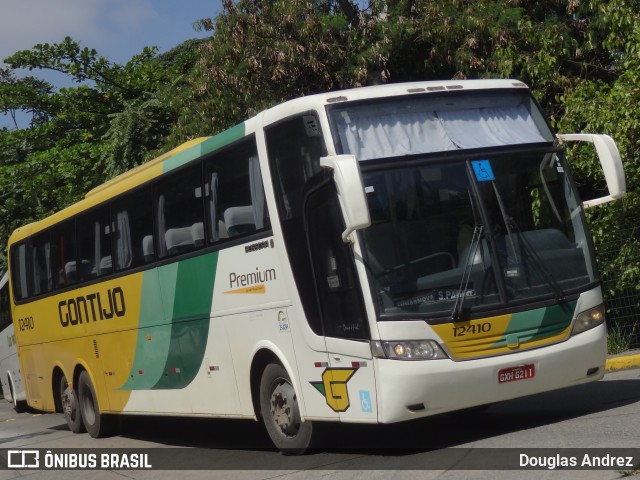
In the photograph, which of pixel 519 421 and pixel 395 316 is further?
pixel 519 421

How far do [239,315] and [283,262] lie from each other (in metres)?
1.24

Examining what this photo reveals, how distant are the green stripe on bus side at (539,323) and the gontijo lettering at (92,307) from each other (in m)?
6.56

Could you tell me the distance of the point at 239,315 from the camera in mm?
10727

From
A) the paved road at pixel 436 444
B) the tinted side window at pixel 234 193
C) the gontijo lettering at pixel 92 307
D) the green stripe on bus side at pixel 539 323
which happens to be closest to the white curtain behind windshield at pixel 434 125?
the tinted side window at pixel 234 193

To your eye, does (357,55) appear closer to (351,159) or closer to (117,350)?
(117,350)

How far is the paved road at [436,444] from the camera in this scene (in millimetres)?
8195

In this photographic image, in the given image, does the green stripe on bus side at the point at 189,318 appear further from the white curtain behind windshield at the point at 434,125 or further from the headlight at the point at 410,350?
the headlight at the point at 410,350

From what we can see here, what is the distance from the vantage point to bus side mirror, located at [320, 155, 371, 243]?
8047 mm

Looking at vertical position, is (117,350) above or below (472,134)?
below

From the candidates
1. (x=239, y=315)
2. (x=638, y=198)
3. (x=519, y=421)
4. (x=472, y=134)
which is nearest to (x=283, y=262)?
(x=239, y=315)

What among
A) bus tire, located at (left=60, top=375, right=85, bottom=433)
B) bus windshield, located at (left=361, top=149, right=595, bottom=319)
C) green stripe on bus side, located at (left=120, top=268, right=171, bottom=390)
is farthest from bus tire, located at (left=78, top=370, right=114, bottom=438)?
bus windshield, located at (left=361, top=149, right=595, bottom=319)

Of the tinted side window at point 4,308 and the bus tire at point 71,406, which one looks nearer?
the bus tire at point 71,406

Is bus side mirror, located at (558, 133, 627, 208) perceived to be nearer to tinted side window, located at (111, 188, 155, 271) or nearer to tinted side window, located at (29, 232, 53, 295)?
tinted side window, located at (111, 188, 155, 271)

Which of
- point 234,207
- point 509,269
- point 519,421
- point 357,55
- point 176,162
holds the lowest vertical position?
point 519,421
